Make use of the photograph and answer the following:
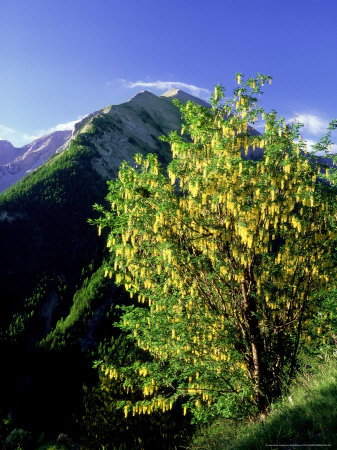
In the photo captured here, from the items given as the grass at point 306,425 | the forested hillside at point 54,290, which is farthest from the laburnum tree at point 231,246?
the forested hillside at point 54,290

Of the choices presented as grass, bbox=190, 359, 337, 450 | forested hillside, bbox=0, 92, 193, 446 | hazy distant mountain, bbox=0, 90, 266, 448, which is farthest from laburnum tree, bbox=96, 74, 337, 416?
hazy distant mountain, bbox=0, 90, 266, 448

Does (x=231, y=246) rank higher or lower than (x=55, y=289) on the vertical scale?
higher

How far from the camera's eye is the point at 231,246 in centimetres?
988

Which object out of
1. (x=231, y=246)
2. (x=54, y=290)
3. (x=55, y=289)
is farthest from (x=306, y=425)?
(x=55, y=289)

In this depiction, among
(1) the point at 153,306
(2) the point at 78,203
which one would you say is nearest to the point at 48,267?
(2) the point at 78,203

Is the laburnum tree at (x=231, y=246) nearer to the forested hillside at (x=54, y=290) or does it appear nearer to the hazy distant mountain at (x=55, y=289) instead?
the forested hillside at (x=54, y=290)

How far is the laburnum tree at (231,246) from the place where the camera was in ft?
29.6

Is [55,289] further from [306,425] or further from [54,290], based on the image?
[306,425]

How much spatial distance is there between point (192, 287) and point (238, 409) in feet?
15.0

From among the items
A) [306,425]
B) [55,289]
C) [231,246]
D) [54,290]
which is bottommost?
[54,290]

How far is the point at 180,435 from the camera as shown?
21.2 m

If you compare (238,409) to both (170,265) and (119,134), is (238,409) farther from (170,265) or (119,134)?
(119,134)

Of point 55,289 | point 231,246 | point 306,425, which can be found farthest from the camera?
point 55,289

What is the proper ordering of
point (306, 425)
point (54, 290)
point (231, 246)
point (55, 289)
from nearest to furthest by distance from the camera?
point (306, 425) → point (231, 246) → point (54, 290) → point (55, 289)
